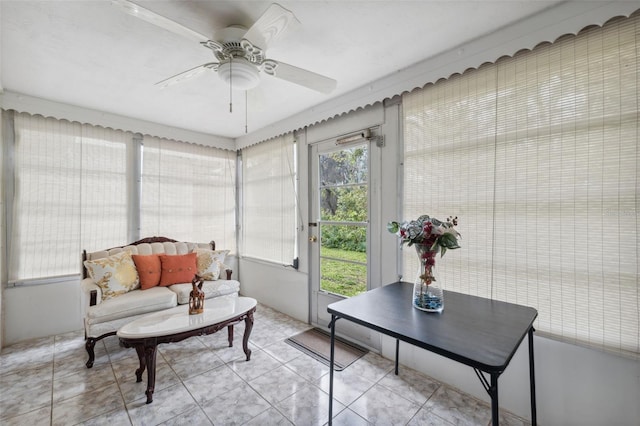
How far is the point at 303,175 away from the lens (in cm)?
339

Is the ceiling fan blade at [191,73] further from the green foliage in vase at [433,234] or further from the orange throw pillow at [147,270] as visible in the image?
the orange throw pillow at [147,270]

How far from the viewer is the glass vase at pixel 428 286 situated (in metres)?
1.59

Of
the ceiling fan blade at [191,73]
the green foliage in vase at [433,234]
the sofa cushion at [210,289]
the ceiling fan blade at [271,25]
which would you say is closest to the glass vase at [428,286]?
the green foliage in vase at [433,234]

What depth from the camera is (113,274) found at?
8.84 feet

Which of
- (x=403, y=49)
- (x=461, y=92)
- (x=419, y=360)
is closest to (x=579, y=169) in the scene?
(x=461, y=92)

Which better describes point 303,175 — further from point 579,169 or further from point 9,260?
point 9,260

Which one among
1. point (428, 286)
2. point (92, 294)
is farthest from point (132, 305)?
point (428, 286)

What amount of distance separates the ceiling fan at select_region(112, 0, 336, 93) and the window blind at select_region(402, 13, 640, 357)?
3.66 feet

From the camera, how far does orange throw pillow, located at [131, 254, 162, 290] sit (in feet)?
9.60

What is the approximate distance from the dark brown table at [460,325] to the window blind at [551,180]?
0.31 meters

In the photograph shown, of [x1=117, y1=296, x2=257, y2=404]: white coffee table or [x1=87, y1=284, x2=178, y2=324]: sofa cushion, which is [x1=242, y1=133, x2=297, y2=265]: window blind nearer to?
[x1=117, y1=296, x2=257, y2=404]: white coffee table

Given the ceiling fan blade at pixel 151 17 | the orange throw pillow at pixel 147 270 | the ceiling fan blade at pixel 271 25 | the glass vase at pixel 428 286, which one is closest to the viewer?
the ceiling fan blade at pixel 151 17

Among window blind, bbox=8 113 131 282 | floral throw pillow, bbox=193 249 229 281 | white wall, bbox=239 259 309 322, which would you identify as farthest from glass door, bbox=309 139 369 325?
window blind, bbox=8 113 131 282

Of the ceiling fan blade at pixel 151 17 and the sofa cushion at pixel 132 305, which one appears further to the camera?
the sofa cushion at pixel 132 305
